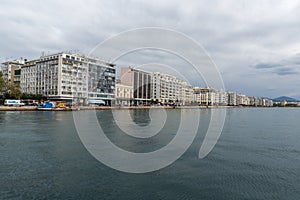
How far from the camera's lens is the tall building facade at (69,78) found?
212 ft

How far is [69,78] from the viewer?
65.7 meters

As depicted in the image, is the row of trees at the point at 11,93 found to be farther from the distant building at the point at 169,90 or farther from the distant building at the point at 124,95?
the distant building at the point at 169,90

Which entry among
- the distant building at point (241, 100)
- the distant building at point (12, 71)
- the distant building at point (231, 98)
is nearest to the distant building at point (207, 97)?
the distant building at point (231, 98)

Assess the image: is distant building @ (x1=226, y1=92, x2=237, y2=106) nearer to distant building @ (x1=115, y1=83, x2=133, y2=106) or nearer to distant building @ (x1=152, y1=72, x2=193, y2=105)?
distant building @ (x1=152, y1=72, x2=193, y2=105)

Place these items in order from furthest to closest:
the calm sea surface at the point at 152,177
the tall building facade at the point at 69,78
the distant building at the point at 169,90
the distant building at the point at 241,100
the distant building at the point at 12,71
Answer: the distant building at the point at 241,100 < the distant building at the point at 169,90 < the distant building at the point at 12,71 < the tall building facade at the point at 69,78 < the calm sea surface at the point at 152,177

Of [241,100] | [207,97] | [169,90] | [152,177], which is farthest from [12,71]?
[241,100]

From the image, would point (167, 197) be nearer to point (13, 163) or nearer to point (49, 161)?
point (49, 161)

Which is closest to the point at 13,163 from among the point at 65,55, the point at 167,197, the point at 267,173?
the point at 167,197

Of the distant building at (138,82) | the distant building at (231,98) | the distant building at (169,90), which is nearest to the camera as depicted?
the distant building at (138,82)

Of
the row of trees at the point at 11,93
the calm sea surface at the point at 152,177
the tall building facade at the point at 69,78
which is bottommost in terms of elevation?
the calm sea surface at the point at 152,177

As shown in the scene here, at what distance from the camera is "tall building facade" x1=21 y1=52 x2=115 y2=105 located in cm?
6462

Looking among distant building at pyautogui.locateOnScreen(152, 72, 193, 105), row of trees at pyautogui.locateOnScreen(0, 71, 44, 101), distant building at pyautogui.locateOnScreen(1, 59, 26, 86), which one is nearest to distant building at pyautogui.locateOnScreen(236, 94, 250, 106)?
distant building at pyautogui.locateOnScreen(152, 72, 193, 105)

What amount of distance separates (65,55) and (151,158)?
61.3 metres

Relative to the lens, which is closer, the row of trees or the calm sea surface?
the calm sea surface
